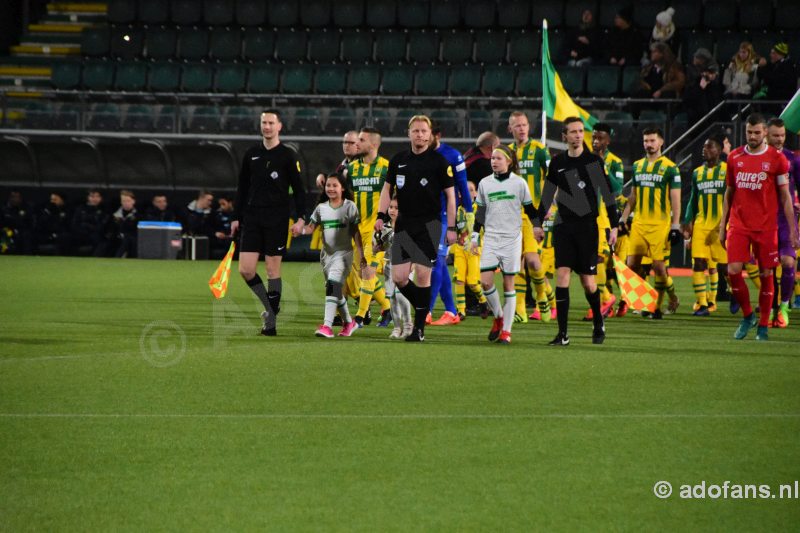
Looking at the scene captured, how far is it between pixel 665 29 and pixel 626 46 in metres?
1.10

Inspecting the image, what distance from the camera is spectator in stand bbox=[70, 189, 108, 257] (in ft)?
86.8

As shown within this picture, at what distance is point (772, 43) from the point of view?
24.4 metres

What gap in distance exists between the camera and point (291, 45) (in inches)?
1096

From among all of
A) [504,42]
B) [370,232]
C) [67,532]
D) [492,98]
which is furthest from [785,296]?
[504,42]

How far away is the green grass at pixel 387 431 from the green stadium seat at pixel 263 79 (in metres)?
15.7

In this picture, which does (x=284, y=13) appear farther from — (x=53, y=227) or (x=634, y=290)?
(x=634, y=290)

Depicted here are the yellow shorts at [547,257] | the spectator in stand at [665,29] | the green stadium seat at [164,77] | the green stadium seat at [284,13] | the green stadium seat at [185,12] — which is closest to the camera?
the yellow shorts at [547,257]

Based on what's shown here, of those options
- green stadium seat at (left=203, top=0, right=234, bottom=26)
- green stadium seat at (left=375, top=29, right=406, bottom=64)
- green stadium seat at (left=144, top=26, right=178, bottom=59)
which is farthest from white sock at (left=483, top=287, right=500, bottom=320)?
green stadium seat at (left=203, top=0, right=234, bottom=26)

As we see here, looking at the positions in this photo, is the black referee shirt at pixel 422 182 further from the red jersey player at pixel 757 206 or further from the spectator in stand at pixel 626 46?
the spectator in stand at pixel 626 46

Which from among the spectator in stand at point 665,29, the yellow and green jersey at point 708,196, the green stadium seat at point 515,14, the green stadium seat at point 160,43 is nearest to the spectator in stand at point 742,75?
the spectator in stand at point 665,29

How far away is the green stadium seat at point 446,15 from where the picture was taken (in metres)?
28.0

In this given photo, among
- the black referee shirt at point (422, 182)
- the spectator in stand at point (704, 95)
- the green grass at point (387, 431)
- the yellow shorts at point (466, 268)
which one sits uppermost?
the spectator in stand at point (704, 95)

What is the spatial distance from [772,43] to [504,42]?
5.91 m

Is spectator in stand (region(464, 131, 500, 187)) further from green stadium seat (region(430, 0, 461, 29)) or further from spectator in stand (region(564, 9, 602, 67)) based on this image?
green stadium seat (region(430, 0, 461, 29))
